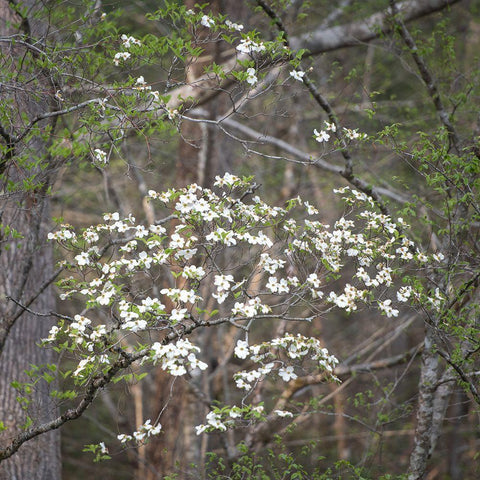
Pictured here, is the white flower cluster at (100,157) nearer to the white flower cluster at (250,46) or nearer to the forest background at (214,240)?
the forest background at (214,240)

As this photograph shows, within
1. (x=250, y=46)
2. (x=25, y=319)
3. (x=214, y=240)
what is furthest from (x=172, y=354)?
(x=25, y=319)

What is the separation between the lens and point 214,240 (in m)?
2.78

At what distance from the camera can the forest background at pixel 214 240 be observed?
108 inches

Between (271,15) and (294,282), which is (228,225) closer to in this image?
(294,282)

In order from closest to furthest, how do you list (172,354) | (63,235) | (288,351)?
1. (172,354)
2. (288,351)
3. (63,235)

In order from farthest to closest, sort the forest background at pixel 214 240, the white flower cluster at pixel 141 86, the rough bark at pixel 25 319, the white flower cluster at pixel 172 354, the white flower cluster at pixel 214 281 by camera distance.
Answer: the rough bark at pixel 25 319
the white flower cluster at pixel 141 86
the forest background at pixel 214 240
the white flower cluster at pixel 214 281
the white flower cluster at pixel 172 354

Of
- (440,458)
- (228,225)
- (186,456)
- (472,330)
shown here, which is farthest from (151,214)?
(440,458)

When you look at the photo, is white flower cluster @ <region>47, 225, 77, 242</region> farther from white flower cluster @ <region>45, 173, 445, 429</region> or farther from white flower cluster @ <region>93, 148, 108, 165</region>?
white flower cluster @ <region>93, 148, 108, 165</region>

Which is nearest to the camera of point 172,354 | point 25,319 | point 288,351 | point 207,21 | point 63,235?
point 172,354

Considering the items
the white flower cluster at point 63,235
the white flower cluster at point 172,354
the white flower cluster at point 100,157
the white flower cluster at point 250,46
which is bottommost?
the white flower cluster at point 172,354

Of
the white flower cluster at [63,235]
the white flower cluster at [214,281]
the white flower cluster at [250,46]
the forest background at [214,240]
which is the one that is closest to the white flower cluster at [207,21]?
the forest background at [214,240]

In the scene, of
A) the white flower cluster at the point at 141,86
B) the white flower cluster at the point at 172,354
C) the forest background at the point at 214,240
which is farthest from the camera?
the white flower cluster at the point at 141,86

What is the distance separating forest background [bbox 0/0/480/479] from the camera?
2.75 meters

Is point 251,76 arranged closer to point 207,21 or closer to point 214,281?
point 207,21
